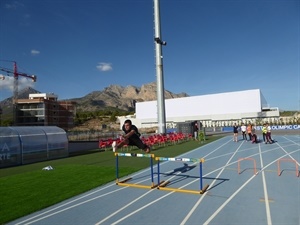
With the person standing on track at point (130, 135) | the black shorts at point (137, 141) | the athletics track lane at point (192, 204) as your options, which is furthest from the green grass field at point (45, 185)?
the black shorts at point (137, 141)

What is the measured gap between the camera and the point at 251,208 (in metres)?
7.55

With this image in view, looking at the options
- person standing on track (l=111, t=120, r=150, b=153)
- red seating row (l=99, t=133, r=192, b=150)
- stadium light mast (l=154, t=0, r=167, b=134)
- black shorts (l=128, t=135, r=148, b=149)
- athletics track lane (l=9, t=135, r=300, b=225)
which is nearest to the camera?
athletics track lane (l=9, t=135, r=300, b=225)

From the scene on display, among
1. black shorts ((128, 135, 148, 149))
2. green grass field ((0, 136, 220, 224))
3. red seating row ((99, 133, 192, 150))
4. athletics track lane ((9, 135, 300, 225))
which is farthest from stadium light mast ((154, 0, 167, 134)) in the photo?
black shorts ((128, 135, 148, 149))

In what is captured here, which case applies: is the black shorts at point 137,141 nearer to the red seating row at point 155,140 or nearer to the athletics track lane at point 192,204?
the athletics track lane at point 192,204

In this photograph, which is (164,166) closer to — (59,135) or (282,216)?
(282,216)

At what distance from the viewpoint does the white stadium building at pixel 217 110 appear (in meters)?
65.0

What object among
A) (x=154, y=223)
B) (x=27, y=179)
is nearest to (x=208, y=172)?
(x=154, y=223)

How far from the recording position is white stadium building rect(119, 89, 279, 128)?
65000 millimetres

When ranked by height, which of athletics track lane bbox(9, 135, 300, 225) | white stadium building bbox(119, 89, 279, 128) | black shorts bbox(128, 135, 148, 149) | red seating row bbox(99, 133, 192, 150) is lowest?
athletics track lane bbox(9, 135, 300, 225)

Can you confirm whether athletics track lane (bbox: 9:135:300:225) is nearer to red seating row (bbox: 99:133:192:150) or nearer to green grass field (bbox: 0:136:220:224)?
green grass field (bbox: 0:136:220:224)

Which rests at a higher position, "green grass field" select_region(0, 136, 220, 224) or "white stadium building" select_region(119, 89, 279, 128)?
"white stadium building" select_region(119, 89, 279, 128)

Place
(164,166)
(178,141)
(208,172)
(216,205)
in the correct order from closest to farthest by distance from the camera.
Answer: (216,205) → (208,172) → (164,166) → (178,141)

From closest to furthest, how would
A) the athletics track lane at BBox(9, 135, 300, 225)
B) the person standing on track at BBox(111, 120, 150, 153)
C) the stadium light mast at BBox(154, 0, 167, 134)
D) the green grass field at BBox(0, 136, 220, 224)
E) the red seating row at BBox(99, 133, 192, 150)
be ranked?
the athletics track lane at BBox(9, 135, 300, 225), the green grass field at BBox(0, 136, 220, 224), the person standing on track at BBox(111, 120, 150, 153), the red seating row at BBox(99, 133, 192, 150), the stadium light mast at BBox(154, 0, 167, 134)

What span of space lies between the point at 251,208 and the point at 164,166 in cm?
782
